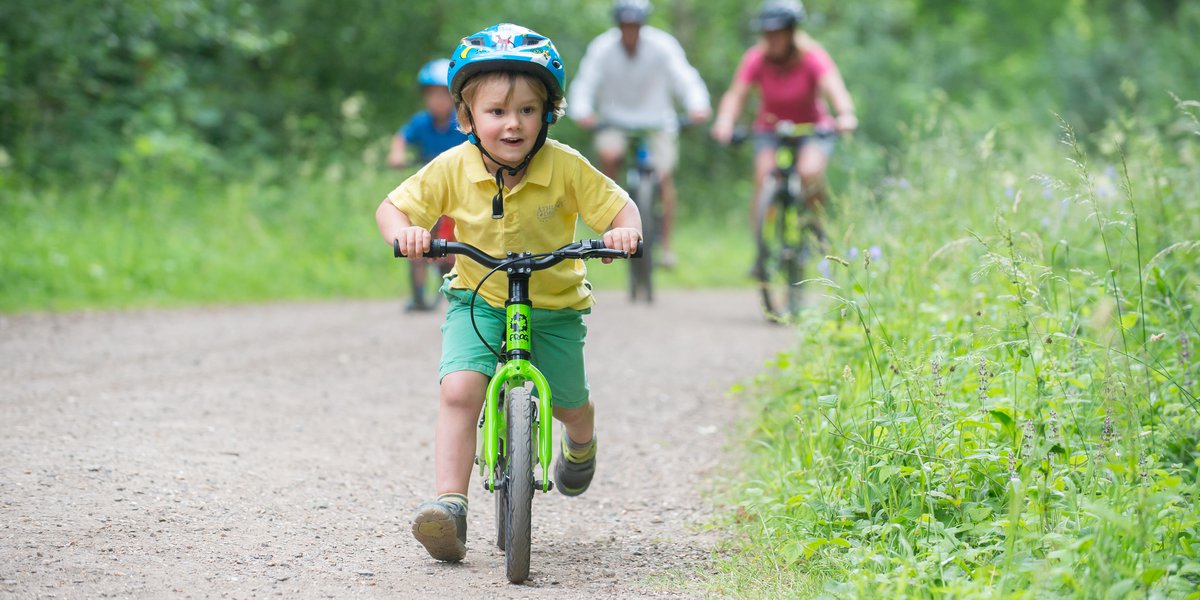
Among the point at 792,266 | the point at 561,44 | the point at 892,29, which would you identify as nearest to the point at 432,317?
the point at 792,266

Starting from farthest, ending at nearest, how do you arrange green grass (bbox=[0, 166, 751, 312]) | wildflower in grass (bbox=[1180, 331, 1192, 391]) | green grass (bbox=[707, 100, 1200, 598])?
green grass (bbox=[0, 166, 751, 312]) → wildflower in grass (bbox=[1180, 331, 1192, 391]) → green grass (bbox=[707, 100, 1200, 598])

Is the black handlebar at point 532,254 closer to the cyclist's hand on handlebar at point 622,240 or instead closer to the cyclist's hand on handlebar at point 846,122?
the cyclist's hand on handlebar at point 622,240

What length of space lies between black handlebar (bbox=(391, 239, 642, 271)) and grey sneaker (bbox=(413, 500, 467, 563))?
2.37ft

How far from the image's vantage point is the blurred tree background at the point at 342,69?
12484 millimetres

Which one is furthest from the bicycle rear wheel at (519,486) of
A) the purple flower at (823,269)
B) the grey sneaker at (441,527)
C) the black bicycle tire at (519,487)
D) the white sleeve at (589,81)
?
the white sleeve at (589,81)

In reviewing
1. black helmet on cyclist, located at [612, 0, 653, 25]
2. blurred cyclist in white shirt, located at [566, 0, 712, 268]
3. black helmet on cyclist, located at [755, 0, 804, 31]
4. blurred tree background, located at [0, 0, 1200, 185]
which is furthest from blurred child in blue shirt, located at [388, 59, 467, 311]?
blurred tree background, located at [0, 0, 1200, 185]

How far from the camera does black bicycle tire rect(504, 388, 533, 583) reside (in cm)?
376

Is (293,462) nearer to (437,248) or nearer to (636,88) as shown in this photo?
(437,248)

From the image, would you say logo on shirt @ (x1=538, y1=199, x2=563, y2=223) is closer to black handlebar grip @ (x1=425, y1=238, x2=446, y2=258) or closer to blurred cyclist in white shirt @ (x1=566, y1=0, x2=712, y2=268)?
black handlebar grip @ (x1=425, y1=238, x2=446, y2=258)

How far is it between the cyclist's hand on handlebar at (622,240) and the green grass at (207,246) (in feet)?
21.6

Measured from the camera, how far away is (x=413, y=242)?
3.72m

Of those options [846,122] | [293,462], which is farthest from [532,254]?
[846,122]

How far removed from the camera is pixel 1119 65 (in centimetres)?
2033

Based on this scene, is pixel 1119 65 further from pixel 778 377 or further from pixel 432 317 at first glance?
pixel 778 377
